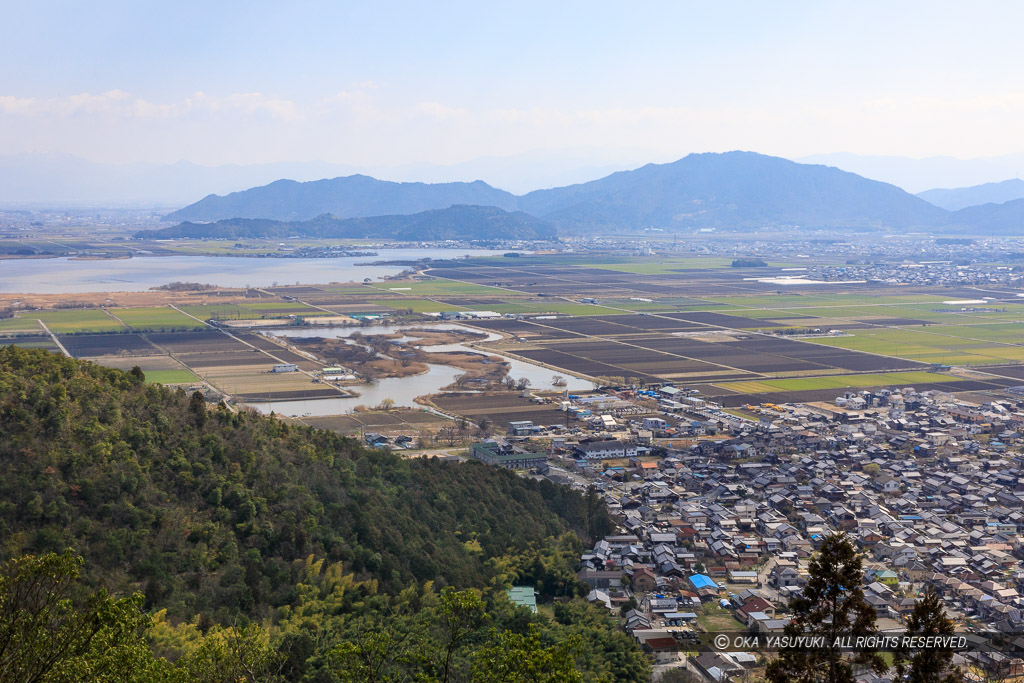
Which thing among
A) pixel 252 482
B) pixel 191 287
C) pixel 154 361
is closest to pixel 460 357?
pixel 154 361

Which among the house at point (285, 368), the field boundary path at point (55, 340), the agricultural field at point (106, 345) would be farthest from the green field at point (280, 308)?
the house at point (285, 368)

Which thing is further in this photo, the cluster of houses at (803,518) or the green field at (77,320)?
the green field at (77,320)

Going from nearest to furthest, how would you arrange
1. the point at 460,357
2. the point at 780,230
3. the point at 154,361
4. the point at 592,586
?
the point at 592,586
the point at 154,361
the point at 460,357
the point at 780,230

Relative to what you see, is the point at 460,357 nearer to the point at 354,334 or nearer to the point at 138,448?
the point at 354,334


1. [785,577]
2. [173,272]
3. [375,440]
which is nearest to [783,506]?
[785,577]

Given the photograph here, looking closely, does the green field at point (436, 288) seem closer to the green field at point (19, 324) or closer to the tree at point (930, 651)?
the green field at point (19, 324)

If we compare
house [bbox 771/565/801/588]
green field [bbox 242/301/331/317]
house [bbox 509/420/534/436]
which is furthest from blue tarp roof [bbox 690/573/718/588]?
green field [bbox 242/301/331/317]
